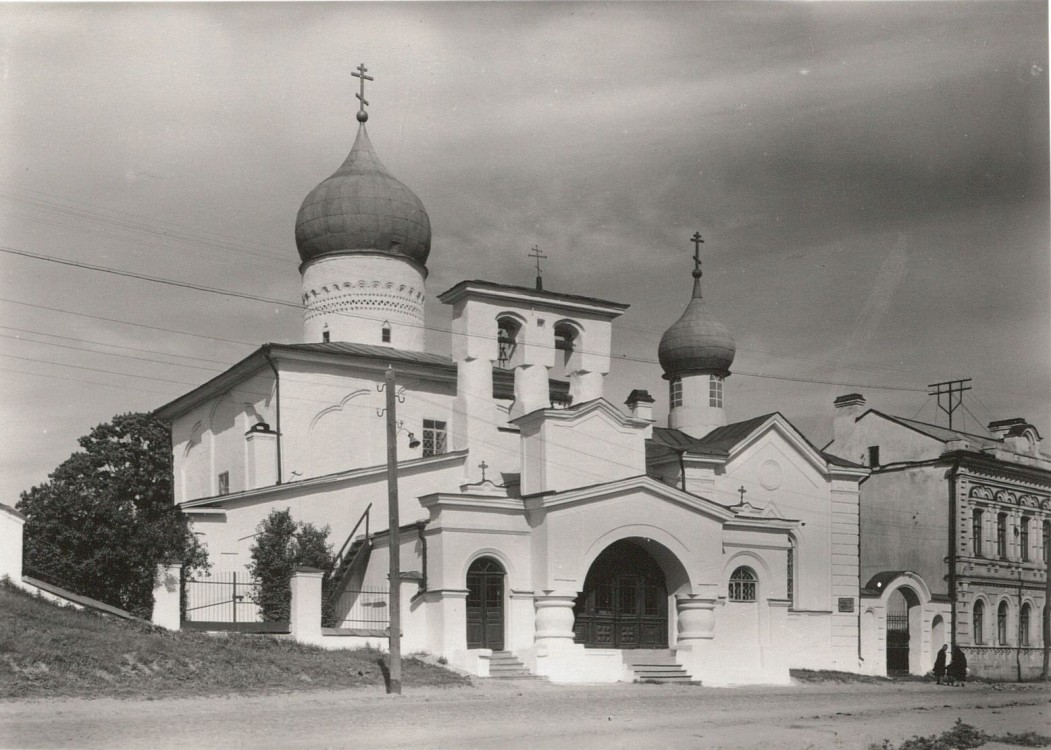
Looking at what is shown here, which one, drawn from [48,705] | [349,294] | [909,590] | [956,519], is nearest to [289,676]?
[48,705]

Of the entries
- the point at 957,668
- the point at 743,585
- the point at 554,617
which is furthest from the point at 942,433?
the point at 554,617

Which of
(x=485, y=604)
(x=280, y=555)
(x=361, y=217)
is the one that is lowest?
(x=485, y=604)

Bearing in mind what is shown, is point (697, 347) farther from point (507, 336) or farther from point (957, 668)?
point (957, 668)

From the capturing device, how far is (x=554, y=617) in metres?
24.4

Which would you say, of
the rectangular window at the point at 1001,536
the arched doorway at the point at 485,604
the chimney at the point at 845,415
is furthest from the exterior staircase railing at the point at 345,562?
the rectangular window at the point at 1001,536

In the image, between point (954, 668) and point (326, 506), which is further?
point (954, 668)

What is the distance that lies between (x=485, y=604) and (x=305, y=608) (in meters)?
4.09

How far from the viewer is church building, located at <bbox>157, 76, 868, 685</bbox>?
24453mm

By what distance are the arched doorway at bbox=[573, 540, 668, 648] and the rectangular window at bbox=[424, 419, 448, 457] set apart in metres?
7.23

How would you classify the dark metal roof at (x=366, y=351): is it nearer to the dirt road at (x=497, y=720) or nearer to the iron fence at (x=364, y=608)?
the iron fence at (x=364, y=608)

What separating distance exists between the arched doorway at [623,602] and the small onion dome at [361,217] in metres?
11.8

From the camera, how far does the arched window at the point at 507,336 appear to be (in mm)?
28031

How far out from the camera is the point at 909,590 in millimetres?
33938

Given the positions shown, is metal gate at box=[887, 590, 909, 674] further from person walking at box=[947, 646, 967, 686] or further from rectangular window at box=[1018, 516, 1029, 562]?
rectangular window at box=[1018, 516, 1029, 562]
